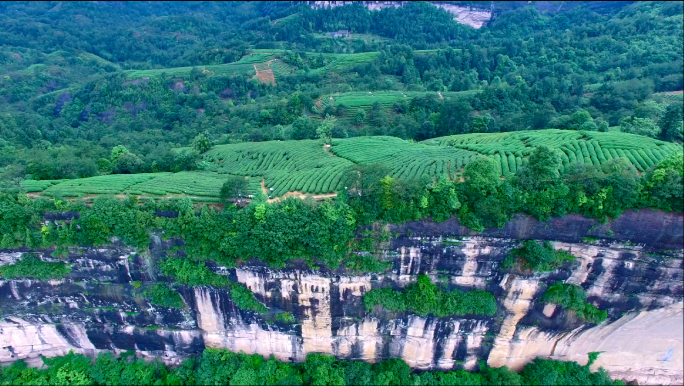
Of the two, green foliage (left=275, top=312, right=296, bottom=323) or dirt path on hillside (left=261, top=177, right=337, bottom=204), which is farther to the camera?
dirt path on hillside (left=261, top=177, right=337, bottom=204)

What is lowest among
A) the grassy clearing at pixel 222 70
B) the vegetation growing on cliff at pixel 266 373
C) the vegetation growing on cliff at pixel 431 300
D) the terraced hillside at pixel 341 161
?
the vegetation growing on cliff at pixel 266 373

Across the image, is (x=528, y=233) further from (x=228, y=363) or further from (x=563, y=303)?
(x=228, y=363)

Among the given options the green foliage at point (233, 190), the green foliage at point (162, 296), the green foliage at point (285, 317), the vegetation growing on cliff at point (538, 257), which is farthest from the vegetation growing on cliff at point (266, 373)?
the green foliage at point (233, 190)

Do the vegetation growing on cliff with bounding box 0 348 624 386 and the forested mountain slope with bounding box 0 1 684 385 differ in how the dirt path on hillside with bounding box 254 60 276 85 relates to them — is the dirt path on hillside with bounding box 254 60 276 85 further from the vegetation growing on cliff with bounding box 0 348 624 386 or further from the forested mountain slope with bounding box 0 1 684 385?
the vegetation growing on cliff with bounding box 0 348 624 386

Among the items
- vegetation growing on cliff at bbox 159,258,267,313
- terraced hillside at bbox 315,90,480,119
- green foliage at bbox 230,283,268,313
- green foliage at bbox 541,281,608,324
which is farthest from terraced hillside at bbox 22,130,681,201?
terraced hillside at bbox 315,90,480,119

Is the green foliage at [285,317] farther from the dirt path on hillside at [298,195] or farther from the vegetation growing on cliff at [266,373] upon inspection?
the dirt path on hillside at [298,195]

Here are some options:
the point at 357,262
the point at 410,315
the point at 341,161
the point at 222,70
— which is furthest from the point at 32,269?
the point at 222,70
